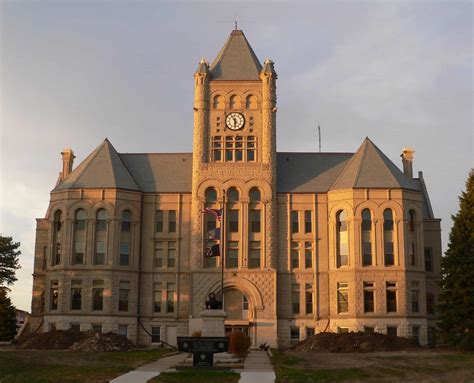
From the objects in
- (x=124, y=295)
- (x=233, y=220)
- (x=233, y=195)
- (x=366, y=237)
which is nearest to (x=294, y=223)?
(x=233, y=220)

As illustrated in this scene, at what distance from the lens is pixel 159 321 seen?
196 ft

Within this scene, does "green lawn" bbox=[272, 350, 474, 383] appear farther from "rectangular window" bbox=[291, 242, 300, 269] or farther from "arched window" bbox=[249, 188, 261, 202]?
"arched window" bbox=[249, 188, 261, 202]

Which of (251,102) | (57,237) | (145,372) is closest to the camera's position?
(145,372)

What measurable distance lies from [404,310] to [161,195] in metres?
22.3

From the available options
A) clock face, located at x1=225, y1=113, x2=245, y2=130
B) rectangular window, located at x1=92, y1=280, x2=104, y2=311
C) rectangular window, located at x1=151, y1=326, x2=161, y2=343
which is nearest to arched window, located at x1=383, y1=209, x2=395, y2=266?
clock face, located at x1=225, y1=113, x2=245, y2=130

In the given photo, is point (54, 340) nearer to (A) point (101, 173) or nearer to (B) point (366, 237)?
(A) point (101, 173)

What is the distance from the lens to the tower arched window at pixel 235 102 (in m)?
61.3

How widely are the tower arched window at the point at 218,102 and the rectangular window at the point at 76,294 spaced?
18588 millimetres

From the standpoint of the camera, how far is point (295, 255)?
59938 millimetres

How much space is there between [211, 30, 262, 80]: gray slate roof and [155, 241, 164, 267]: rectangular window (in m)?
15.0

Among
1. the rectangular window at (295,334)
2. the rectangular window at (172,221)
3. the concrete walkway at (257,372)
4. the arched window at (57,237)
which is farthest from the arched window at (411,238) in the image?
the arched window at (57,237)

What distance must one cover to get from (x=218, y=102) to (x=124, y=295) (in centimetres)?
1809

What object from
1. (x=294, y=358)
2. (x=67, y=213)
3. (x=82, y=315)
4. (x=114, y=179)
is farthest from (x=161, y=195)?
(x=294, y=358)

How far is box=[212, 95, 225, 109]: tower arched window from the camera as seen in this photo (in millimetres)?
61312
